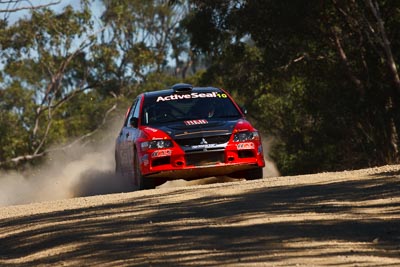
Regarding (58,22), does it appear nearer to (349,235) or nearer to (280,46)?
(280,46)

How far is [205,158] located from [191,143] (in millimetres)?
271

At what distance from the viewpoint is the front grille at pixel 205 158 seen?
49.8 ft

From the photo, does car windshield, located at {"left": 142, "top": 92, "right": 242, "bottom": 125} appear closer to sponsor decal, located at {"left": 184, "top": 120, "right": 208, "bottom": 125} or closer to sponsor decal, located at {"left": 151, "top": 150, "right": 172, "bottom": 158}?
sponsor decal, located at {"left": 184, "top": 120, "right": 208, "bottom": 125}

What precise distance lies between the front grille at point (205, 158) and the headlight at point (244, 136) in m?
0.30

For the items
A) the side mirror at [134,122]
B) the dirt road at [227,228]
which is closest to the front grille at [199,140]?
the side mirror at [134,122]

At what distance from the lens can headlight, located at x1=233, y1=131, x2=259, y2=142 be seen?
15.3 metres

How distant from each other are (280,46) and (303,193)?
1911cm

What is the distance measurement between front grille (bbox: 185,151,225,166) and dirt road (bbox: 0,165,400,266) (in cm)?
209

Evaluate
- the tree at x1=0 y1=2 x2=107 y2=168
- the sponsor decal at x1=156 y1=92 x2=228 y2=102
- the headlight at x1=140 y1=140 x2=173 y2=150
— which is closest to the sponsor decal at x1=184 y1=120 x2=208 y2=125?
the headlight at x1=140 y1=140 x2=173 y2=150

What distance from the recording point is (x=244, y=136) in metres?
15.4

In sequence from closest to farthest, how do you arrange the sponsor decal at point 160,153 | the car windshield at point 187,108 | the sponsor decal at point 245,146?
the sponsor decal at point 160,153 → the sponsor decal at point 245,146 → the car windshield at point 187,108

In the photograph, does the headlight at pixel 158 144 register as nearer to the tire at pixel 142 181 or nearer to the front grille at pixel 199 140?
the front grille at pixel 199 140

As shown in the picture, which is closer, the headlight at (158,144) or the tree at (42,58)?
the headlight at (158,144)

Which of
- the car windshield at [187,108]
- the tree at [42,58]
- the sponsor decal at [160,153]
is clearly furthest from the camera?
the tree at [42,58]
